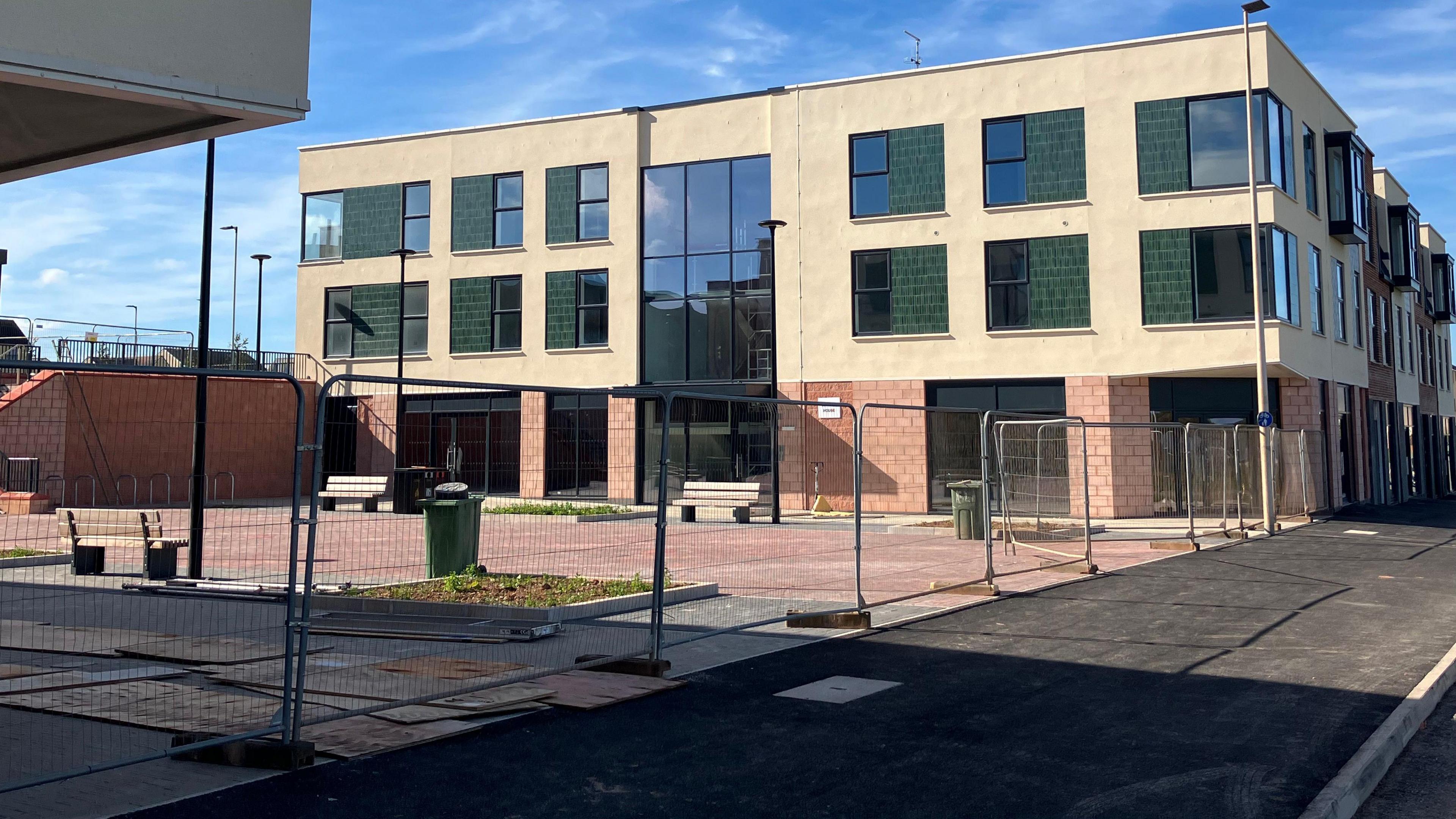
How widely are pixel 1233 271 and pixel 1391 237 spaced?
1901cm

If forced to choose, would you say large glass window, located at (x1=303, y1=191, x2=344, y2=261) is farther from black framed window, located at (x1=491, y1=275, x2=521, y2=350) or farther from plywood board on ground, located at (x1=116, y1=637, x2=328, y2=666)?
plywood board on ground, located at (x1=116, y1=637, x2=328, y2=666)

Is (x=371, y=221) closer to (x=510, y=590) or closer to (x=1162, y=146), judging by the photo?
(x=1162, y=146)

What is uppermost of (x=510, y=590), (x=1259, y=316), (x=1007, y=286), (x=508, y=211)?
(x=508, y=211)

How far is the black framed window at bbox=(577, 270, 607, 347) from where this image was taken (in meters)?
36.1

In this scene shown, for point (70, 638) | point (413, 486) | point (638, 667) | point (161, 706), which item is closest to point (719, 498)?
point (413, 486)

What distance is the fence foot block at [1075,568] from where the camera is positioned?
16828 mm

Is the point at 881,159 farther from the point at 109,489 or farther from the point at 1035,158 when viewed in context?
the point at 109,489

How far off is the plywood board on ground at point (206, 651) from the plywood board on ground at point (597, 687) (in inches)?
104

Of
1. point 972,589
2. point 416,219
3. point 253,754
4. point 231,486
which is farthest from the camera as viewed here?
point 416,219

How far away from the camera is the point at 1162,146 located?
1161 inches

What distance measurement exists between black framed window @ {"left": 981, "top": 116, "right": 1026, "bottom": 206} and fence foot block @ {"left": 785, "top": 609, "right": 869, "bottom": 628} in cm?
2153

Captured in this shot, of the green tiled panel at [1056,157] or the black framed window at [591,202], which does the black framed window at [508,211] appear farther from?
the green tiled panel at [1056,157]

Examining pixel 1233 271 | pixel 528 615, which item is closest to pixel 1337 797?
pixel 528 615

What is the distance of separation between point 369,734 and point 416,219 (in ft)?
109
